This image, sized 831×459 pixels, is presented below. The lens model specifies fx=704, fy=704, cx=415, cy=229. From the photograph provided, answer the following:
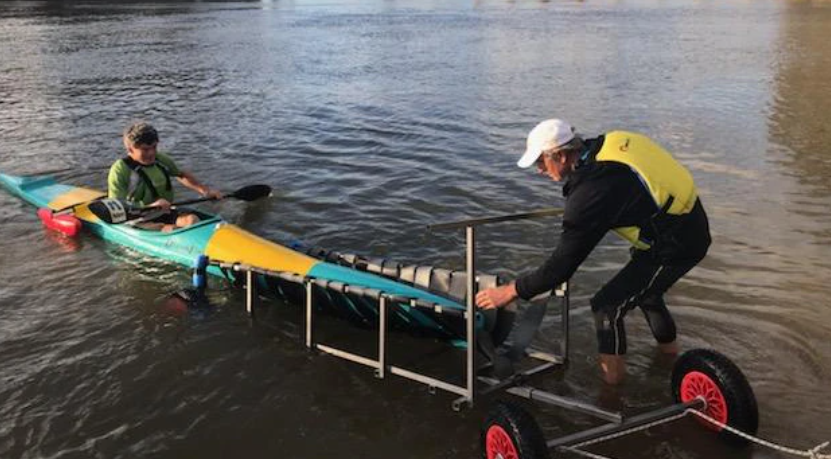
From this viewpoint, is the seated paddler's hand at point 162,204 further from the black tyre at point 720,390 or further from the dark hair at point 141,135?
the black tyre at point 720,390

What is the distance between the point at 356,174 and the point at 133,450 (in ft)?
27.0

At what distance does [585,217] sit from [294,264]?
360cm

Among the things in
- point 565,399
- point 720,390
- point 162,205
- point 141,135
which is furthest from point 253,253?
point 720,390

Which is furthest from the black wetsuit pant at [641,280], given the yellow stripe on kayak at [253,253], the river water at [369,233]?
the yellow stripe on kayak at [253,253]

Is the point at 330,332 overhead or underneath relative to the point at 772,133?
underneath

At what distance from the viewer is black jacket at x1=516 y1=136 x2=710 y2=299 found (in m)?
4.19

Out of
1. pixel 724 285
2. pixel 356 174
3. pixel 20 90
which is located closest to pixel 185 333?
pixel 724 285

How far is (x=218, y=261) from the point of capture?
7.42m

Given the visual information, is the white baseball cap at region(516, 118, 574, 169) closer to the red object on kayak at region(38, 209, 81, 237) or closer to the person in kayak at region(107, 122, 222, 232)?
the person in kayak at region(107, 122, 222, 232)

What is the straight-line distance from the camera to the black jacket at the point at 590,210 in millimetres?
4191

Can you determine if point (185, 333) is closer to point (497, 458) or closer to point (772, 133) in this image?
point (497, 458)

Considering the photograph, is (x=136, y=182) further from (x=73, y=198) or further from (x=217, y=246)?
(x=73, y=198)

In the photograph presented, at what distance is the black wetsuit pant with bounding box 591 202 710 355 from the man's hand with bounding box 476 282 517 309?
0.91 metres

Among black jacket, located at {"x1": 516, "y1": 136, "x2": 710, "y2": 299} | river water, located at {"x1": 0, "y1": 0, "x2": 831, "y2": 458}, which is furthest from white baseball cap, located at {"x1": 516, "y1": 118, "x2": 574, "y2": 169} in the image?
river water, located at {"x1": 0, "y1": 0, "x2": 831, "y2": 458}
